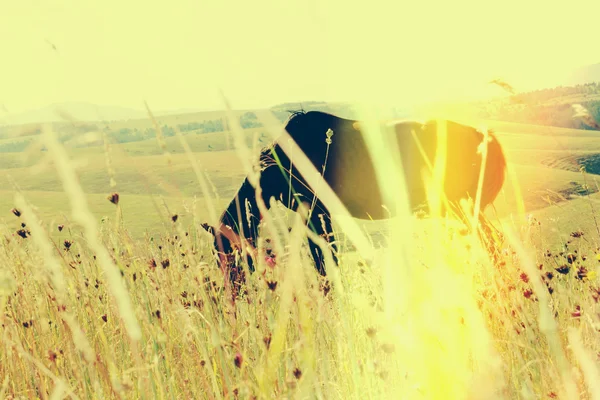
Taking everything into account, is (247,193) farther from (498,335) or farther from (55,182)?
(55,182)

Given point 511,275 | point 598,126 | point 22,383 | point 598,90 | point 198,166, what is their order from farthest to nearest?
point 598,90, point 511,275, point 22,383, point 198,166, point 598,126

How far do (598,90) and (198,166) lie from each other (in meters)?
108

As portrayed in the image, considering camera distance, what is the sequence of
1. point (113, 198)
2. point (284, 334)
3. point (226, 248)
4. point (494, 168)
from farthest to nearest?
point (494, 168) → point (226, 248) → point (284, 334) → point (113, 198)

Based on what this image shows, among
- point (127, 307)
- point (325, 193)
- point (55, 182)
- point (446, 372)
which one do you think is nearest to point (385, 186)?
point (325, 193)

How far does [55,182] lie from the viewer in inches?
899

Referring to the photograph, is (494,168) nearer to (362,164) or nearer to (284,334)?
(362,164)

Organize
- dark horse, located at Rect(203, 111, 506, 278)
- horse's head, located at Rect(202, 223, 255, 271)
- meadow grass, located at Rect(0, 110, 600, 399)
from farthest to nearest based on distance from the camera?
dark horse, located at Rect(203, 111, 506, 278) < horse's head, located at Rect(202, 223, 255, 271) < meadow grass, located at Rect(0, 110, 600, 399)

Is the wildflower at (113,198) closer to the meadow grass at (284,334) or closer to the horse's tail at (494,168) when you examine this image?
the meadow grass at (284,334)

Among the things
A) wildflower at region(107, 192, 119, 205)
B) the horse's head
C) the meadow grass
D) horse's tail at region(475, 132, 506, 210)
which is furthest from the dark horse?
wildflower at region(107, 192, 119, 205)

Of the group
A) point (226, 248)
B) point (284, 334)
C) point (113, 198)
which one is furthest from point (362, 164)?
point (113, 198)

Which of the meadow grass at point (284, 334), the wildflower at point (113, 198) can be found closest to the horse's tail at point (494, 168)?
the meadow grass at point (284, 334)

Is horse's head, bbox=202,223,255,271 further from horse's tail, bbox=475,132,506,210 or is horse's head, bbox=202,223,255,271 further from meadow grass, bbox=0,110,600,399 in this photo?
horse's tail, bbox=475,132,506,210

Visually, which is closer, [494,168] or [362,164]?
[362,164]

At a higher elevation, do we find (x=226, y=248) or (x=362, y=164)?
(x=362, y=164)
